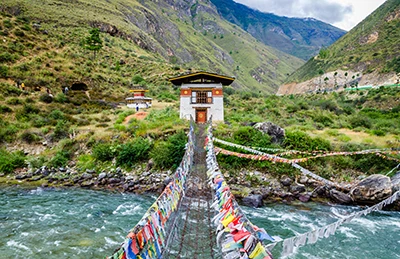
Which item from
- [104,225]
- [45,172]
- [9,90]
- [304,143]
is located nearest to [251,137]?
[304,143]

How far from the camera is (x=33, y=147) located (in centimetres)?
1803

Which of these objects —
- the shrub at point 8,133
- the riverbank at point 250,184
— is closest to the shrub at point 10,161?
the riverbank at point 250,184

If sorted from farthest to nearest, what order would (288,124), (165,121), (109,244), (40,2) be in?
(40,2) → (288,124) → (165,121) → (109,244)

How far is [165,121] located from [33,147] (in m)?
9.24

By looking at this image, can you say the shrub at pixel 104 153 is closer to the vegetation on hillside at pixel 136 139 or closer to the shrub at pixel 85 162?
the vegetation on hillside at pixel 136 139

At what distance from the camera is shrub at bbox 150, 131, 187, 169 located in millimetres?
14844

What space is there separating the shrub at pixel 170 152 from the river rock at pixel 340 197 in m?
7.85

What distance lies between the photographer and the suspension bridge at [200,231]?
388cm

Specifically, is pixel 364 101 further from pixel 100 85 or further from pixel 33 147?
pixel 33 147

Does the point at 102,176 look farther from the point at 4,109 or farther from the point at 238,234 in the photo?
the point at 4,109

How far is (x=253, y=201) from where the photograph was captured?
37.6ft

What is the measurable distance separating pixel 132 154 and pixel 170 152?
2.59m

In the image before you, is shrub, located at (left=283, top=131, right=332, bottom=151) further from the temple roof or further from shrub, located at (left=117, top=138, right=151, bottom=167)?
shrub, located at (left=117, top=138, right=151, bottom=167)

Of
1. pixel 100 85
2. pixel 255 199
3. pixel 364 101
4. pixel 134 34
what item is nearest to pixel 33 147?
pixel 255 199
